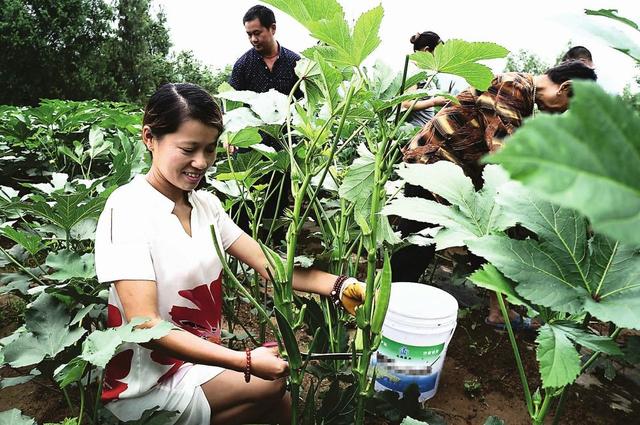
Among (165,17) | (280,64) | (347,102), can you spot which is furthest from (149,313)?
(165,17)

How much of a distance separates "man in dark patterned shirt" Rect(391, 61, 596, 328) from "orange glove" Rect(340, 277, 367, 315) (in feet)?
2.43

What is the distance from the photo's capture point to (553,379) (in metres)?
0.53

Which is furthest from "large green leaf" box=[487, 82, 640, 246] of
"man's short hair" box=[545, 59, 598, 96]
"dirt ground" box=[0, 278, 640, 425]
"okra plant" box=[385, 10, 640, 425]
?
"man's short hair" box=[545, 59, 598, 96]

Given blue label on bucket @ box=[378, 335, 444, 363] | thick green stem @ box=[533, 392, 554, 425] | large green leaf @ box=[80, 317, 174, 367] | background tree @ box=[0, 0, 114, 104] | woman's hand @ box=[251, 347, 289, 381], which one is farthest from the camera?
background tree @ box=[0, 0, 114, 104]

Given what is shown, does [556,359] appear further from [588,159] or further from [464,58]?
[464,58]

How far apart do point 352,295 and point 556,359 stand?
0.72 meters

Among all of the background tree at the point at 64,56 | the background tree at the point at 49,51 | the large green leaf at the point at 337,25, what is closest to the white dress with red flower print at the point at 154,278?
the large green leaf at the point at 337,25

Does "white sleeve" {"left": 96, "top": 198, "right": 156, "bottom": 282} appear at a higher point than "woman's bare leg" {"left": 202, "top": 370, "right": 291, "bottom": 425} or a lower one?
higher

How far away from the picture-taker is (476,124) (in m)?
2.01

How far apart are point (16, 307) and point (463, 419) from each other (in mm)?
2147

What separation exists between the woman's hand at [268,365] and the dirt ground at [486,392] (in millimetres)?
707

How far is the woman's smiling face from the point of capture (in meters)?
1.18

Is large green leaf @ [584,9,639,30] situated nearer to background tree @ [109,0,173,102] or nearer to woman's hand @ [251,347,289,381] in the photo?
woman's hand @ [251,347,289,381]

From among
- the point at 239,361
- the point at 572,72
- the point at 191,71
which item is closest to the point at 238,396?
the point at 239,361
